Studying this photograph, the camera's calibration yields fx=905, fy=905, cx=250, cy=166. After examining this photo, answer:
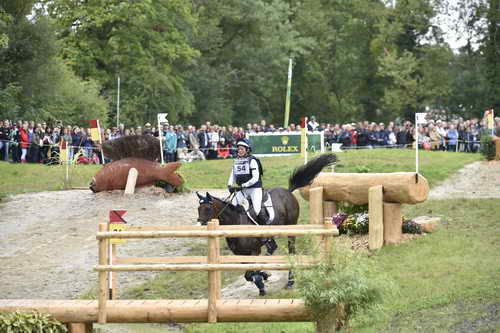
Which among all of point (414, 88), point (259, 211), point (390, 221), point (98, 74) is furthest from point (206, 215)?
point (414, 88)

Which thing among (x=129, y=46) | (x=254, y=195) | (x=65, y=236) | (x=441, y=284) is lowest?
(x=65, y=236)

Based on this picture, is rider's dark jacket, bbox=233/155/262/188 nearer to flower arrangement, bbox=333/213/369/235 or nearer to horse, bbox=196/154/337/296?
horse, bbox=196/154/337/296

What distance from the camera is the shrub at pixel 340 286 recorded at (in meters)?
9.91

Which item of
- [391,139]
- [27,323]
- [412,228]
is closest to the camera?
[27,323]

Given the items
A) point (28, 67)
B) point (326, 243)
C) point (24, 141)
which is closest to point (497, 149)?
point (24, 141)

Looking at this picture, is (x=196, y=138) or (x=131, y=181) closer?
(x=131, y=181)

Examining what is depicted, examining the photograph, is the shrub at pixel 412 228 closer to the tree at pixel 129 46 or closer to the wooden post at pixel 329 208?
the wooden post at pixel 329 208

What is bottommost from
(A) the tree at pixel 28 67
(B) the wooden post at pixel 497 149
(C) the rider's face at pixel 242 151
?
(B) the wooden post at pixel 497 149

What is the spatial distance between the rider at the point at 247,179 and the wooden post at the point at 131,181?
8.38m

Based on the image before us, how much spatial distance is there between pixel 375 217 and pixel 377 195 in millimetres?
406

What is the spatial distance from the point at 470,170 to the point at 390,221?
11.7m

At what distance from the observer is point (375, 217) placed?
649 inches

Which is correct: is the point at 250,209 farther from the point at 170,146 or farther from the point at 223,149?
the point at 223,149

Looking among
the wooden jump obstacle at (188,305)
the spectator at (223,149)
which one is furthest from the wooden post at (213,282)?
the spectator at (223,149)
